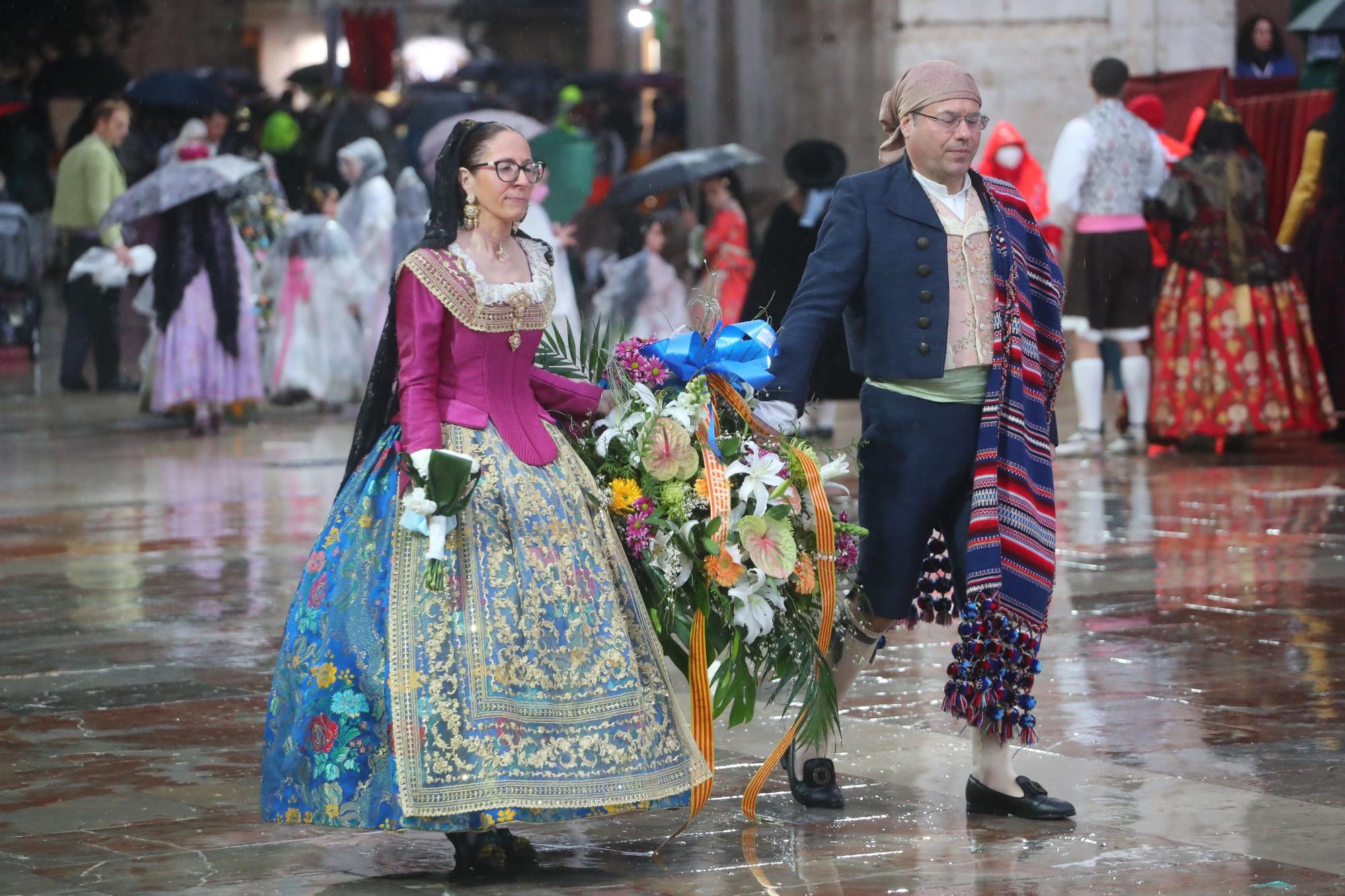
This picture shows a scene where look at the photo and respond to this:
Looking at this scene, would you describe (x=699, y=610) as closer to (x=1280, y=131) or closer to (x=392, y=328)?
(x=392, y=328)

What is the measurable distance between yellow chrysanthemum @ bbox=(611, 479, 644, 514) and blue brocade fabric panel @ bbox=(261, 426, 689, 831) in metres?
0.52

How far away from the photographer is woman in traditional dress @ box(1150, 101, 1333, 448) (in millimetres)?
12312

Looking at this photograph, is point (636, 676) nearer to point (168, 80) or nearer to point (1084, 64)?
point (1084, 64)

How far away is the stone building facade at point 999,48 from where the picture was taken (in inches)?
701

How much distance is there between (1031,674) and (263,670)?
9.74 ft

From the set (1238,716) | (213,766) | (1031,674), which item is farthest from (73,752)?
(1238,716)

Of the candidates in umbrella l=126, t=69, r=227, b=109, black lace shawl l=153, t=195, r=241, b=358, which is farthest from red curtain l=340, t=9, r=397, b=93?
black lace shawl l=153, t=195, r=241, b=358

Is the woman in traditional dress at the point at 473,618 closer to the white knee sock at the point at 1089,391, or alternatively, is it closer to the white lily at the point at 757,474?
the white lily at the point at 757,474

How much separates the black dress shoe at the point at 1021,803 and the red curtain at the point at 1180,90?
1172 cm

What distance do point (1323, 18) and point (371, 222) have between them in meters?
7.31

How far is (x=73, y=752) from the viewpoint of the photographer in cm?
Answer: 594

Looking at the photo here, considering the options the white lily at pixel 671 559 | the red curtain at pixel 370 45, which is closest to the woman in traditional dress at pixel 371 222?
the white lily at pixel 671 559

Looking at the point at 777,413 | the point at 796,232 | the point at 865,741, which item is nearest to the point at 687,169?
the point at 796,232

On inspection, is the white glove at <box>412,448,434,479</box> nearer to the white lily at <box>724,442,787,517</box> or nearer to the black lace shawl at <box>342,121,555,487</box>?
the black lace shawl at <box>342,121,555,487</box>
